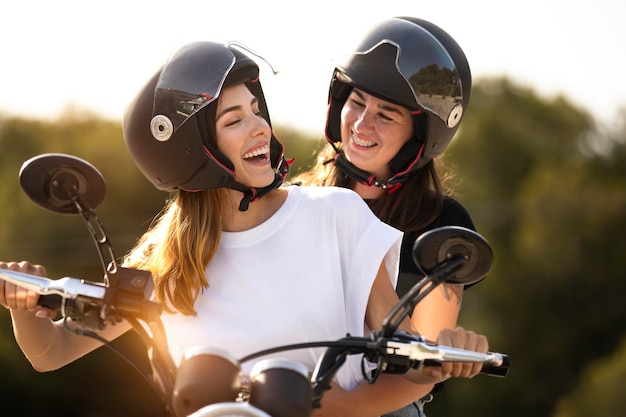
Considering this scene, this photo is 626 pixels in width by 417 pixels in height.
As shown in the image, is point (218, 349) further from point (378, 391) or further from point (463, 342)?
point (378, 391)

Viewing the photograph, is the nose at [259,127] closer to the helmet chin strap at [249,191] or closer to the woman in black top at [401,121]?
the helmet chin strap at [249,191]

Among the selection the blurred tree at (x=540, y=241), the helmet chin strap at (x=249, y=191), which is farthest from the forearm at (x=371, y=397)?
the blurred tree at (x=540, y=241)

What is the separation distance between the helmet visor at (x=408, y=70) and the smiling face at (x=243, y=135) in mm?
1496

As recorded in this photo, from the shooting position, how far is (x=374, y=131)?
567 centimetres

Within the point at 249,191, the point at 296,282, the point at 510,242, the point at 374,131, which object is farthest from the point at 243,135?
the point at 510,242

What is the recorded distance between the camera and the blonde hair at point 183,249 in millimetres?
4176

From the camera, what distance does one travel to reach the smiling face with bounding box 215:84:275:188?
14.1 feet

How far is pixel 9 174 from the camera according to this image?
45.4 meters

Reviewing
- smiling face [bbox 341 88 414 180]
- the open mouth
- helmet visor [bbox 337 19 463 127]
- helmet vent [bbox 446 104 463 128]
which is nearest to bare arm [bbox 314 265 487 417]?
the open mouth

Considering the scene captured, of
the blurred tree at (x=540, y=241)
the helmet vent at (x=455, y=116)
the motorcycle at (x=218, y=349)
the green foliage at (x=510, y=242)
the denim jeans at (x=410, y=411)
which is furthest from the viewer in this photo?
the blurred tree at (x=540, y=241)

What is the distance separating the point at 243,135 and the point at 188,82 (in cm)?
30

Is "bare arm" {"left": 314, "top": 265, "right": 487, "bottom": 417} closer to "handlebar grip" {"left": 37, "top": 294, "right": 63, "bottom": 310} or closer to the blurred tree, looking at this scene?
"handlebar grip" {"left": 37, "top": 294, "right": 63, "bottom": 310}

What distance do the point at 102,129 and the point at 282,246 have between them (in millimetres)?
44173

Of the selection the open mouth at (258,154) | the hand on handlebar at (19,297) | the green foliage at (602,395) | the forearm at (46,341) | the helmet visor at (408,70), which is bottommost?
the green foliage at (602,395)
